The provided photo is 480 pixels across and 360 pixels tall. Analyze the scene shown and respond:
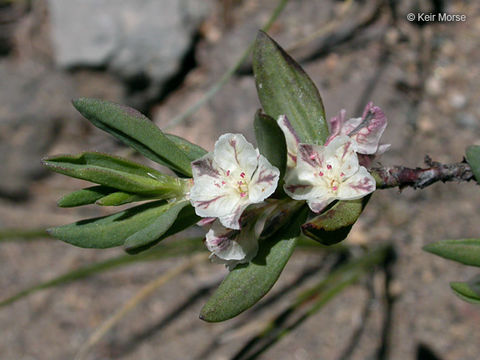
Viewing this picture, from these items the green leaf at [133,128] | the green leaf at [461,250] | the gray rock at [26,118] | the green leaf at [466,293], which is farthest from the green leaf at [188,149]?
the gray rock at [26,118]

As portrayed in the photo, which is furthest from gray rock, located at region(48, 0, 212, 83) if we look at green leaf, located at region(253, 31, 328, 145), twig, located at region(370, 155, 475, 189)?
twig, located at region(370, 155, 475, 189)

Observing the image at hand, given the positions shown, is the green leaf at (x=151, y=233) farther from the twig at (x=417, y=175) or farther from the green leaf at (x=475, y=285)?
the green leaf at (x=475, y=285)

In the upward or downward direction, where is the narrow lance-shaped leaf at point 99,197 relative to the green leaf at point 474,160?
upward

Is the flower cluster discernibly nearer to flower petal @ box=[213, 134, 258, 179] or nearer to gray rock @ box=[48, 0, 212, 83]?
flower petal @ box=[213, 134, 258, 179]

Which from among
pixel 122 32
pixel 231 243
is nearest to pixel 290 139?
pixel 231 243

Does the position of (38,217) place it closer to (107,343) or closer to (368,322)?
(107,343)

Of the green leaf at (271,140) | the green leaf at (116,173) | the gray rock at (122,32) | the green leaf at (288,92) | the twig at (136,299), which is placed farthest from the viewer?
the gray rock at (122,32)
